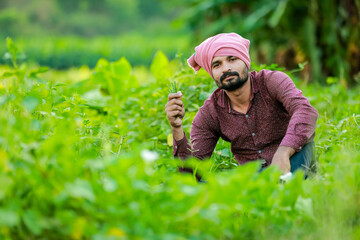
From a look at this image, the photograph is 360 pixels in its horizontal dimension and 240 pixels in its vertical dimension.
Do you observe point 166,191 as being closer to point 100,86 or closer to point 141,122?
point 141,122

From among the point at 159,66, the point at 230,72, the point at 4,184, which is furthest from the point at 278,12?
the point at 4,184

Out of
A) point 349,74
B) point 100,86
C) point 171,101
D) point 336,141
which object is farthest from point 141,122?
point 349,74

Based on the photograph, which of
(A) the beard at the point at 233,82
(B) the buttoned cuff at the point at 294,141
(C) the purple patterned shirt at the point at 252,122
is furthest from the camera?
(C) the purple patterned shirt at the point at 252,122

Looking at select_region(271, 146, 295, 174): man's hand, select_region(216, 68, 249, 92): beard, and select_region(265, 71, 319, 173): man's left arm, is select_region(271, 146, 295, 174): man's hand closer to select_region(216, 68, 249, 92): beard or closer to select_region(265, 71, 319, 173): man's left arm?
select_region(265, 71, 319, 173): man's left arm

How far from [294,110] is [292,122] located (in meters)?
0.09

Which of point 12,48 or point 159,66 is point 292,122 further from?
point 159,66

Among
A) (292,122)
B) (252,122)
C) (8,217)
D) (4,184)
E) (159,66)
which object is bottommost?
(8,217)

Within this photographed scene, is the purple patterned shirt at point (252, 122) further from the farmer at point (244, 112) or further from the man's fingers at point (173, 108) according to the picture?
the man's fingers at point (173, 108)

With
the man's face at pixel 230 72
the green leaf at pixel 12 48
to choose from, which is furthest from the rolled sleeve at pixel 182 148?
the green leaf at pixel 12 48

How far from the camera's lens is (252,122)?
2592mm

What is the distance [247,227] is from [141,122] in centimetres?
208

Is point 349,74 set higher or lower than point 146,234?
higher

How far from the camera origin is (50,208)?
4.71 feet

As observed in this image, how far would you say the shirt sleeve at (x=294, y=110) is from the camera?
2.32m
